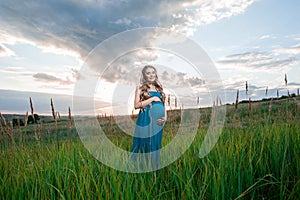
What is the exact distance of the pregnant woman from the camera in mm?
4438

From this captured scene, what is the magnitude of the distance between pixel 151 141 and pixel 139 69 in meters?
1.29

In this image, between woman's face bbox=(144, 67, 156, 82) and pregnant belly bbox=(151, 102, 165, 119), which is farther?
woman's face bbox=(144, 67, 156, 82)

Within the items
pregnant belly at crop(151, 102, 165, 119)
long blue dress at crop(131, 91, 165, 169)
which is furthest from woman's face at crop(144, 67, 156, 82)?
pregnant belly at crop(151, 102, 165, 119)

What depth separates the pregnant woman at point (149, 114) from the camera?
4438 mm

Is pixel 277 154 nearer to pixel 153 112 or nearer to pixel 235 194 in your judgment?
pixel 235 194

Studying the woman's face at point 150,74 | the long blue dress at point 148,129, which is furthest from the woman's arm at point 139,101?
the woman's face at point 150,74

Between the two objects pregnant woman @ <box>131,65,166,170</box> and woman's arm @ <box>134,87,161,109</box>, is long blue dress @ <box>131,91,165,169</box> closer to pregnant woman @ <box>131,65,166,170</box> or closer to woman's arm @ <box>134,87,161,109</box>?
pregnant woman @ <box>131,65,166,170</box>

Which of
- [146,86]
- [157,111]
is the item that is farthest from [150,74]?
[157,111]

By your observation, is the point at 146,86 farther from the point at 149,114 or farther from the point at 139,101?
the point at 149,114

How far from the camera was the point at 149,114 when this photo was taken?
4.51 m

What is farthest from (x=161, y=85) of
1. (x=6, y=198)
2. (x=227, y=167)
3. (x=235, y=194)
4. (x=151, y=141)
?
(x=6, y=198)

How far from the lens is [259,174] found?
118 inches

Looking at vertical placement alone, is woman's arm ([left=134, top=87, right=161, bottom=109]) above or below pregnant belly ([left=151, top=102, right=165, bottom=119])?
above

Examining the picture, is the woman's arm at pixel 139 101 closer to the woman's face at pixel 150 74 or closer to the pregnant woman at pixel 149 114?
the pregnant woman at pixel 149 114
